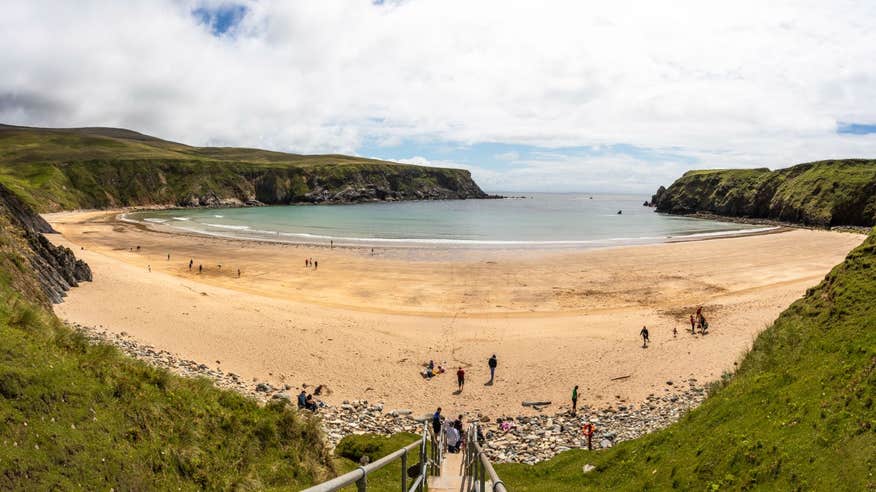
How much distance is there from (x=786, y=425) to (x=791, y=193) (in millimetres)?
121718

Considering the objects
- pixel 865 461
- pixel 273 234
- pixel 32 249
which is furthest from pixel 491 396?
pixel 273 234

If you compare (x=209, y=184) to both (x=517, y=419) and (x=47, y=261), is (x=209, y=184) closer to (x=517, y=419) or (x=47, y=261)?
(x=47, y=261)

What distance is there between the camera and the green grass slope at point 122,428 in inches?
249

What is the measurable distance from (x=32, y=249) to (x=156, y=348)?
12397 millimetres

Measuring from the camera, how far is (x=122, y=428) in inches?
301

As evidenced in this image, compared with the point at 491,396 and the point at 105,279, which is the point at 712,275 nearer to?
the point at 491,396

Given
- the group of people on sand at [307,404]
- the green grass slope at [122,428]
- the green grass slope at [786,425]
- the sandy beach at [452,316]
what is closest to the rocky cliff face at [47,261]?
the sandy beach at [452,316]

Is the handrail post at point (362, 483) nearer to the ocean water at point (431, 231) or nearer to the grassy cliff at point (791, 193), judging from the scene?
the ocean water at point (431, 231)

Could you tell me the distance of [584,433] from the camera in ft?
53.7

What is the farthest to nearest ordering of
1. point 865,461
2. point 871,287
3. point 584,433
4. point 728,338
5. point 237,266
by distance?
point 237,266
point 728,338
point 584,433
point 871,287
point 865,461

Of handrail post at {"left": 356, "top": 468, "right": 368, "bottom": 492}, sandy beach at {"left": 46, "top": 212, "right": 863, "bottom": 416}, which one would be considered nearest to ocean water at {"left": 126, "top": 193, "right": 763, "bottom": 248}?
sandy beach at {"left": 46, "top": 212, "right": 863, "bottom": 416}

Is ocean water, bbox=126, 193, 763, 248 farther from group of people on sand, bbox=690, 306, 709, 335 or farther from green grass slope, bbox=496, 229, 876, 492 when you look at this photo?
green grass slope, bbox=496, 229, 876, 492

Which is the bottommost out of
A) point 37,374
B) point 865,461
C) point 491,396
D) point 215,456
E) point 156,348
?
point 491,396

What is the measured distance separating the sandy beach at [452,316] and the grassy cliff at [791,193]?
46.5 meters
